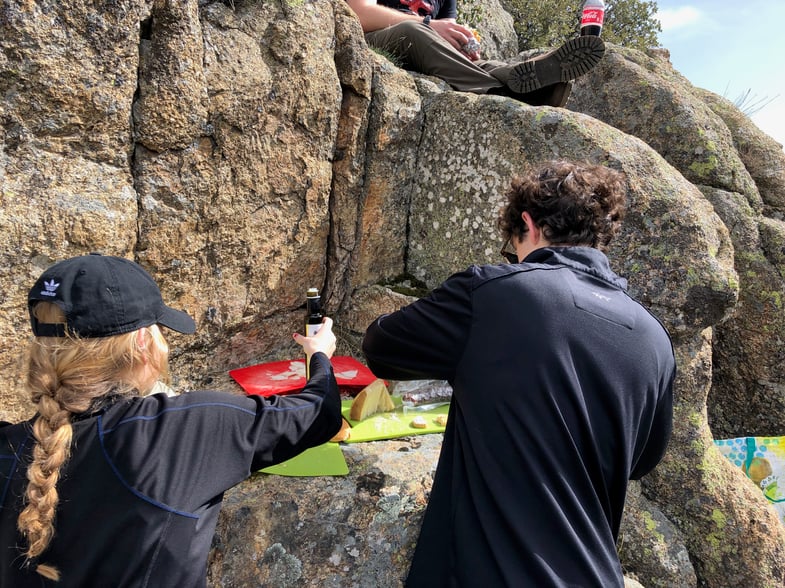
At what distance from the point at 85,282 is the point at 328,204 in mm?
2363

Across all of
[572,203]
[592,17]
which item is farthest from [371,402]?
[592,17]

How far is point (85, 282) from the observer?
1464 millimetres

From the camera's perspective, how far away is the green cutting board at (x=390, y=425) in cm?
288

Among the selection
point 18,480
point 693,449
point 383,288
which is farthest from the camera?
point 383,288

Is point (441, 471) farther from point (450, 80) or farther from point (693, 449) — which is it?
point (450, 80)

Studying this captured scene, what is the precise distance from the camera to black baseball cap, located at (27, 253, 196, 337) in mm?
1423

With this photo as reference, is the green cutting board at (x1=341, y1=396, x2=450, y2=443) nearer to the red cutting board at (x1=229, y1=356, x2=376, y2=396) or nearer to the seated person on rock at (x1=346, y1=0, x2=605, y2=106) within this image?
the red cutting board at (x1=229, y1=356, x2=376, y2=396)

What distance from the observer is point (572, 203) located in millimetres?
2025

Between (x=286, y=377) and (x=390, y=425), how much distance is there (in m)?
0.77

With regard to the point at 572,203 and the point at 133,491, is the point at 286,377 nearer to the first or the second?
the point at 133,491

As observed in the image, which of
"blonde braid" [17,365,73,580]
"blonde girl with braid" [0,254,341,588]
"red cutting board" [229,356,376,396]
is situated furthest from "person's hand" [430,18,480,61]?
"blonde braid" [17,365,73,580]

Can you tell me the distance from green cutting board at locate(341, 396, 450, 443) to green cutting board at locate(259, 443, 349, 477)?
0.58ft

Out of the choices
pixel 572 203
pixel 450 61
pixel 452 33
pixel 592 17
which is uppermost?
pixel 592 17

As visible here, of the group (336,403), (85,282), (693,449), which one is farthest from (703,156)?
(85,282)
